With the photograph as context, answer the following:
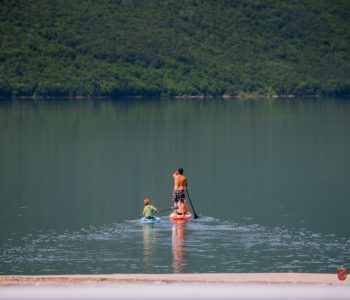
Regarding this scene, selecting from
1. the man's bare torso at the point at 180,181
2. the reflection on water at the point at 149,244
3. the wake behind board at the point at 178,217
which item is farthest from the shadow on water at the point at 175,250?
the man's bare torso at the point at 180,181

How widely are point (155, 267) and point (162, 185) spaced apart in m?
24.1

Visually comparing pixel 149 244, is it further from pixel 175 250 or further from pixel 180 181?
pixel 180 181

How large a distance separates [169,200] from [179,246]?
13256 mm

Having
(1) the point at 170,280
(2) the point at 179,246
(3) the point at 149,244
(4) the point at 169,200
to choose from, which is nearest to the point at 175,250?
(2) the point at 179,246

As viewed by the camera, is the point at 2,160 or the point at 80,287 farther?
the point at 2,160

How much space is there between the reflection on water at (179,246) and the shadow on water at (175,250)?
0.01 meters

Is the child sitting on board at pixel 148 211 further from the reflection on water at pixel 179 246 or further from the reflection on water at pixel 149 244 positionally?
the reflection on water at pixel 179 246

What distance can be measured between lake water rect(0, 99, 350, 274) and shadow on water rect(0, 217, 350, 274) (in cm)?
4

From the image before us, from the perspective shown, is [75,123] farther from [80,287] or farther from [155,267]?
[80,287]

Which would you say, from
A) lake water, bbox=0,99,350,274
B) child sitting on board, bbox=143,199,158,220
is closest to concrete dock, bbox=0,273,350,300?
lake water, bbox=0,99,350,274

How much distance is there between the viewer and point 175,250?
36750 millimetres

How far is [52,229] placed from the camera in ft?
138

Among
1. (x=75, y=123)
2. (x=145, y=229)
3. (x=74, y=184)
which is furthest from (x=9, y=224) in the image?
(x=75, y=123)

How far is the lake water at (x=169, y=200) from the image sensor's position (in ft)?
117
